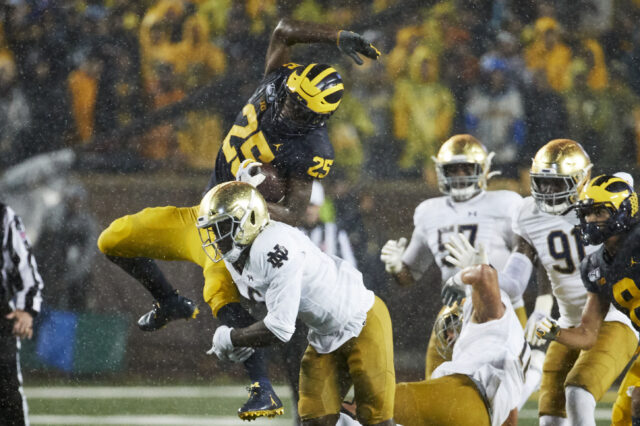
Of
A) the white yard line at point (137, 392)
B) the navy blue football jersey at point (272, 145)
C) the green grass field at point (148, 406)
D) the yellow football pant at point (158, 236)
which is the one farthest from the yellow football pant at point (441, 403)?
the white yard line at point (137, 392)

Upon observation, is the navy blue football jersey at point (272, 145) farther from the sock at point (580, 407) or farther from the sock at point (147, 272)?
the sock at point (580, 407)

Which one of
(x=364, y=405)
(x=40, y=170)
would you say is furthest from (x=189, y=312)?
(x=40, y=170)

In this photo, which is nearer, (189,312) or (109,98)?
(189,312)

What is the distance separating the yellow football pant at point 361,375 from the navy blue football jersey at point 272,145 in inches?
33.2

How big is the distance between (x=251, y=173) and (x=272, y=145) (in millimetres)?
379

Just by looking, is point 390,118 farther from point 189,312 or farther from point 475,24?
point 189,312

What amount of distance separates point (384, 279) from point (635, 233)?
322 centimetres

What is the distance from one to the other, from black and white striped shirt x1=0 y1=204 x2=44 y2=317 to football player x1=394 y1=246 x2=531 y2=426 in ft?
5.40

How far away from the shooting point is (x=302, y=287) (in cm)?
333

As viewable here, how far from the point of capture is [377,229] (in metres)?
6.95

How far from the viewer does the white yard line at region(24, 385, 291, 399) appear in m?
6.19

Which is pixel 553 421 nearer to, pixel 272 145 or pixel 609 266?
pixel 609 266

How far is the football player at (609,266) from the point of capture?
12.0 ft

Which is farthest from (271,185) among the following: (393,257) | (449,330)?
(393,257)
